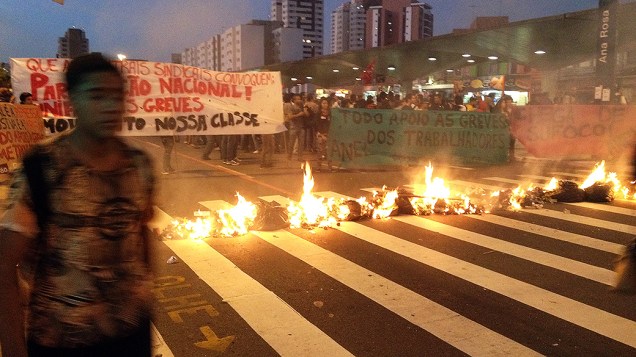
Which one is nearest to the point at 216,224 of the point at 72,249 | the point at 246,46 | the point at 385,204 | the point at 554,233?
the point at 385,204

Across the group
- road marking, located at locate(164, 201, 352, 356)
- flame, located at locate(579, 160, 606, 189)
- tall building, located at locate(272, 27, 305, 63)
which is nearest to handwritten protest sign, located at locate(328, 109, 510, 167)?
flame, located at locate(579, 160, 606, 189)

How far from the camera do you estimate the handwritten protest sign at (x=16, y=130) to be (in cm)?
1038

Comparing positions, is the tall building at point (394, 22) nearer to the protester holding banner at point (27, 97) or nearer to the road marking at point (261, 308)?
the protester holding banner at point (27, 97)

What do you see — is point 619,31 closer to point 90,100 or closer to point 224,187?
A: point 224,187

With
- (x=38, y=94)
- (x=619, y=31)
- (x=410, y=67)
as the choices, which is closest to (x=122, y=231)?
(x=38, y=94)

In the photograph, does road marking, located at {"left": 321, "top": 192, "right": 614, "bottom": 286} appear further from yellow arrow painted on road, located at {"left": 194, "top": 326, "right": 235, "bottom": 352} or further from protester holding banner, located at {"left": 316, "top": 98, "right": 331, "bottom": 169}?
protester holding banner, located at {"left": 316, "top": 98, "right": 331, "bottom": 169}

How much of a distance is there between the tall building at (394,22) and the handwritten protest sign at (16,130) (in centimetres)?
17095

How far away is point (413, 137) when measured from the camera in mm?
15445

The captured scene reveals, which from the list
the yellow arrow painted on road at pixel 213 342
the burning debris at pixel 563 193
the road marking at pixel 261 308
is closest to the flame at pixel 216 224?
the road marking at pixel 261 308

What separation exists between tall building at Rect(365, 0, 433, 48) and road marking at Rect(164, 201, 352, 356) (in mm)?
175224

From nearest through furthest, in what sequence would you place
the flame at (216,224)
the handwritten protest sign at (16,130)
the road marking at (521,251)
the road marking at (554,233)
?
the road marking at (521,251) < the road marking at (554,233) < the flame at (216,224) < the handwritten protest sign at (16,130)

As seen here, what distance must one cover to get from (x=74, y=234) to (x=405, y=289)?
4.06 metres

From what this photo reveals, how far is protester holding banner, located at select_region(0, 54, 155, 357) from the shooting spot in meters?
1.92

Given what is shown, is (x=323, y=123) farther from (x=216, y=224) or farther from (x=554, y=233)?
(x=554, y=233)
